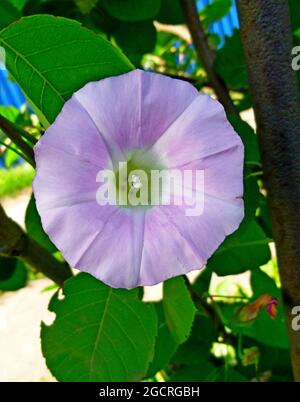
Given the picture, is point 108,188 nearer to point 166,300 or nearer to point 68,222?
point 68,222

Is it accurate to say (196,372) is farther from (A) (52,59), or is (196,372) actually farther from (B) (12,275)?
(A) (52,59)

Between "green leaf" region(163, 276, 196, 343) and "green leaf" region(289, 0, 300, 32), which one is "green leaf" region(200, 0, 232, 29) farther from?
"green leaf" region(163, 276, 196, 343)

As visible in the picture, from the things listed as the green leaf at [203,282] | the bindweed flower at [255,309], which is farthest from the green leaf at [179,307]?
the green leaf at [203,282]

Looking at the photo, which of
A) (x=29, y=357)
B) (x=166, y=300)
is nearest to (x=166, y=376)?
(x=166, y=300)

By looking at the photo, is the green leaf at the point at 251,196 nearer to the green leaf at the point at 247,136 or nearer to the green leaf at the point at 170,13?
the green leaf at the point at 247,136

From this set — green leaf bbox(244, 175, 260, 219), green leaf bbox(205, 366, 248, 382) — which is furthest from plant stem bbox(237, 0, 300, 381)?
green leaf bbox(205, 366, 248, 382)

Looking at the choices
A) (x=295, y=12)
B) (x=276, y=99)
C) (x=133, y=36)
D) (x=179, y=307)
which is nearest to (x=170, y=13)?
(x=133, y=36)
